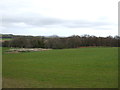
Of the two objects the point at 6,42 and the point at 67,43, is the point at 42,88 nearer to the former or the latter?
the point at 67,43

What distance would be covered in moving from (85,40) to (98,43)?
381 centimetres

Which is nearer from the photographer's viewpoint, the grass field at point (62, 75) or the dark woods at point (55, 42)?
A: the grass field at point (62, 75)

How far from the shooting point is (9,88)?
7445 millimetres

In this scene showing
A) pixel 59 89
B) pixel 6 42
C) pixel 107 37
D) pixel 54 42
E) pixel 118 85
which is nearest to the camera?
pixel 59 89

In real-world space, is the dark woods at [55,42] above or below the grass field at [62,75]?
above

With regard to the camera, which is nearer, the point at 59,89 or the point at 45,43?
the point at 59,89

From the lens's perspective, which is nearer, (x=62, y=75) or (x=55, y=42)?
(x=62, y=75)

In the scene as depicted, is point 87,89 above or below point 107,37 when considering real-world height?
below

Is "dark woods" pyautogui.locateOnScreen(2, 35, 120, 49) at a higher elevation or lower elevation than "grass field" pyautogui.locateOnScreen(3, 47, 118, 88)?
higher

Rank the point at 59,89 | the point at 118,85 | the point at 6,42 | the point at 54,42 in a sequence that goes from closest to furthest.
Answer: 1. the point at 59,89
2. the point at 118,85
3. the point at 54,42
4. the point at 6,42

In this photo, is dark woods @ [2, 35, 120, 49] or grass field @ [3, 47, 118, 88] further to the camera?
dark woods @ [2, 35, 120, 49]

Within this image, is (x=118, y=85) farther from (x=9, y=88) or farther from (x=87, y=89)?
(x=9, y=88)

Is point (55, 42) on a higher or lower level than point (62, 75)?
higher

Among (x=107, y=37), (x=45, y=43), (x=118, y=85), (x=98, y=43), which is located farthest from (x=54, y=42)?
(x=118, y=85)
